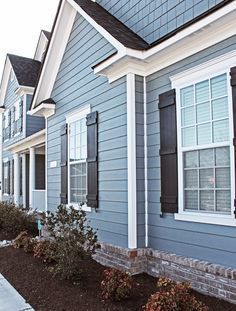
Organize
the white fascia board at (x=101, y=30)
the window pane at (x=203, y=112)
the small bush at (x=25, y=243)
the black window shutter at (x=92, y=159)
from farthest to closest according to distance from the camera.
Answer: the small bush at (x=25, y=243), the black window shutter at (x=92, y=159), the white fascia board at (x=101, y=30), the window pane at (x=203, y=112)

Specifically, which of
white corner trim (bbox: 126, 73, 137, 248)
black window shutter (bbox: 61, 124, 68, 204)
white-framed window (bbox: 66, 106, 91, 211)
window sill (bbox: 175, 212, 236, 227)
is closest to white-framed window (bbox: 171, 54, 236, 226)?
window sill (bbox: 175, 212, 236, 227)

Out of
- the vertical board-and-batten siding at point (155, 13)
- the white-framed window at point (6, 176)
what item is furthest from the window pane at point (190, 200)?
the white-framed window at point (6, 176)

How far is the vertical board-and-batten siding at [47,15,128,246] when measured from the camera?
597 cm

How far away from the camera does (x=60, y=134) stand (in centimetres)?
865

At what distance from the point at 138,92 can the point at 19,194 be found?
12.4 meters

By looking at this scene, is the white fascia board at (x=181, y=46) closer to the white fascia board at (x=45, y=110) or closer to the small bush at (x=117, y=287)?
the white fascia board at (x=45, y=110)

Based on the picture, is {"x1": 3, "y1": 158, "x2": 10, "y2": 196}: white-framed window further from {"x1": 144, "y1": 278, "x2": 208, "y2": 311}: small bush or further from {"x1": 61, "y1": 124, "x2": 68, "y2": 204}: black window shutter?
{"x1": 144, "y1": 278, "x2": 208, "y2": 311}: small bush

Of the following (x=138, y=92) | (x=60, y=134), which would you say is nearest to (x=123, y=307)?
(x=138, y=92)

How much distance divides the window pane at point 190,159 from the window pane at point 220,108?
2.13 ft

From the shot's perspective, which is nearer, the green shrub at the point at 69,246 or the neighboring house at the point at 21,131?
the green shrub at the point at 69,246

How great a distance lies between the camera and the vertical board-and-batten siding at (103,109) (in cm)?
597

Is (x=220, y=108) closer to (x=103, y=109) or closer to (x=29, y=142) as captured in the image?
(x=103, y=109)

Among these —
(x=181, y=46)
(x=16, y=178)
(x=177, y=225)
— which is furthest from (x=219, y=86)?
(x=16, y=178)

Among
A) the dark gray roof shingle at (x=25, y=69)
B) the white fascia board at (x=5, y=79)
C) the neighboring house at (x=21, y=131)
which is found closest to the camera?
the neighboring house at (x=21, y=131)
